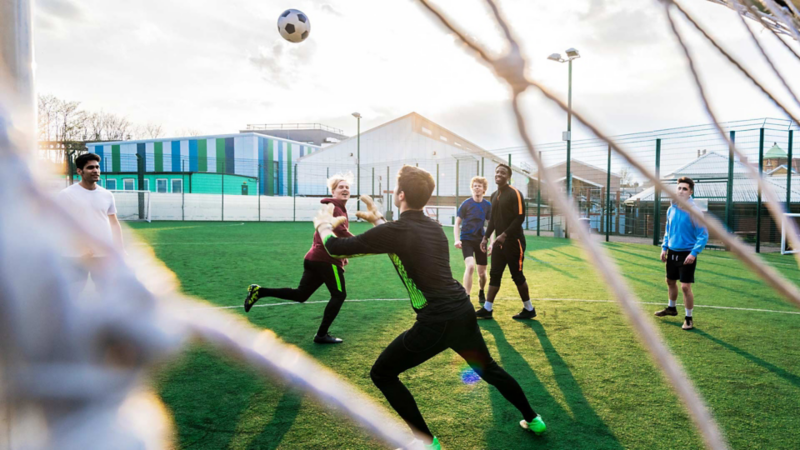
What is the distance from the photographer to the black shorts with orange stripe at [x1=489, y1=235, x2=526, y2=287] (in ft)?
19.6

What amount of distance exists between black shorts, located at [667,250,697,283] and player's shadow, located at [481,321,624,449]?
7.65 ft

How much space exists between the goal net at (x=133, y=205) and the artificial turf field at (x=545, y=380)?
21573mm

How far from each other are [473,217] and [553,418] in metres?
3.62

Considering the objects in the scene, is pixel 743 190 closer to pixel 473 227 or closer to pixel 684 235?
pixel 684 235

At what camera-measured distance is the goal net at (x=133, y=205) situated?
85.0ft

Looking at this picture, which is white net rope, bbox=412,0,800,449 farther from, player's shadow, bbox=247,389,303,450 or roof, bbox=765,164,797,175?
roof, bbox=765,164,797,175

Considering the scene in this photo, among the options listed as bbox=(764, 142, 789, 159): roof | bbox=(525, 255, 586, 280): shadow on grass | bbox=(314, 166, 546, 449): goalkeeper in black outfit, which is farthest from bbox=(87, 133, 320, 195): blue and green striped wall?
bbox=(314, 166, 546, 449): goalkeeper in black outfit

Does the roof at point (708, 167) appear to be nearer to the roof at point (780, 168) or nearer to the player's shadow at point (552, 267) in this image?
the roof at point (780, 168)

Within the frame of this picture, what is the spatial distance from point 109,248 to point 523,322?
5.22m

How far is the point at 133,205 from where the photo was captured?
26375 mm

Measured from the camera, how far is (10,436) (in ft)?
3.87

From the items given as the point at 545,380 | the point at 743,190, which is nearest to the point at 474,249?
the point at 545,380

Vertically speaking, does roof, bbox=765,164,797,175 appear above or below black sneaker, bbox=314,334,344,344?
above

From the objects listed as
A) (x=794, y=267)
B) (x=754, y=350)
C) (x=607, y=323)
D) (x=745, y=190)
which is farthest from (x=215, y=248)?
(x=745, y=190)
